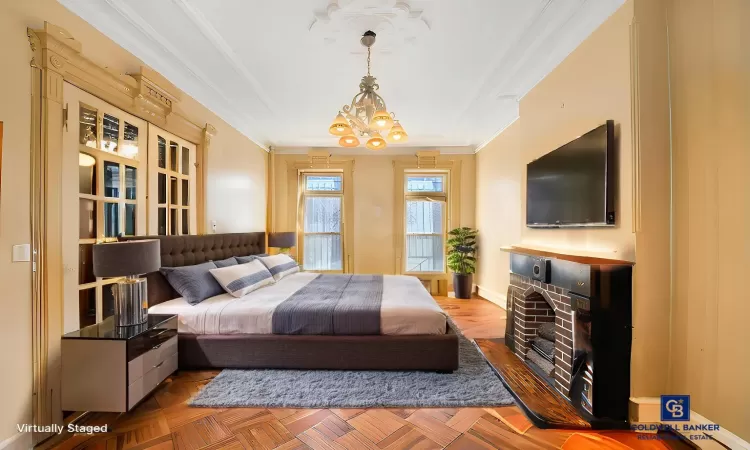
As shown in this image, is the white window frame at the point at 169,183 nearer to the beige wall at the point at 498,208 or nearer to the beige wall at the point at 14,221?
the beige wall at the point at 14,221

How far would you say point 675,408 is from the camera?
1827mm

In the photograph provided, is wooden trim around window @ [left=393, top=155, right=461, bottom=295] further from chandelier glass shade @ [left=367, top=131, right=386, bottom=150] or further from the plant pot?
chandelier glass shade @ [left=367, top=131, right=386, bottom=150]

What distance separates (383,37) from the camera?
249cm

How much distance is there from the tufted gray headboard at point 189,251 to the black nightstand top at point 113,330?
47 cm

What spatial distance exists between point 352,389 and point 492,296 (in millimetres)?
3401

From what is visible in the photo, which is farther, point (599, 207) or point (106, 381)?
point (599, 207)

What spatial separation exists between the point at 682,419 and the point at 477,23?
2.91m

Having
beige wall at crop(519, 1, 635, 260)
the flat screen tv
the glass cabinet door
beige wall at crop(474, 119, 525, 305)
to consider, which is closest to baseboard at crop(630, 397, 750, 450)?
beige wall at crop(519, 1, 635, 260)

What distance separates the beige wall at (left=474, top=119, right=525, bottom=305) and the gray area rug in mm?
2257

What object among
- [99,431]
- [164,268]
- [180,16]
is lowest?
[99,431]

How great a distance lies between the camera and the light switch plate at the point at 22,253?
1677mm

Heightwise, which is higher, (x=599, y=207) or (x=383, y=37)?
(x=383, y=37)

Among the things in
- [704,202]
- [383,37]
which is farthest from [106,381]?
[704,202]

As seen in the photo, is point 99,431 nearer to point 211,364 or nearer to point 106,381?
point 106,381
